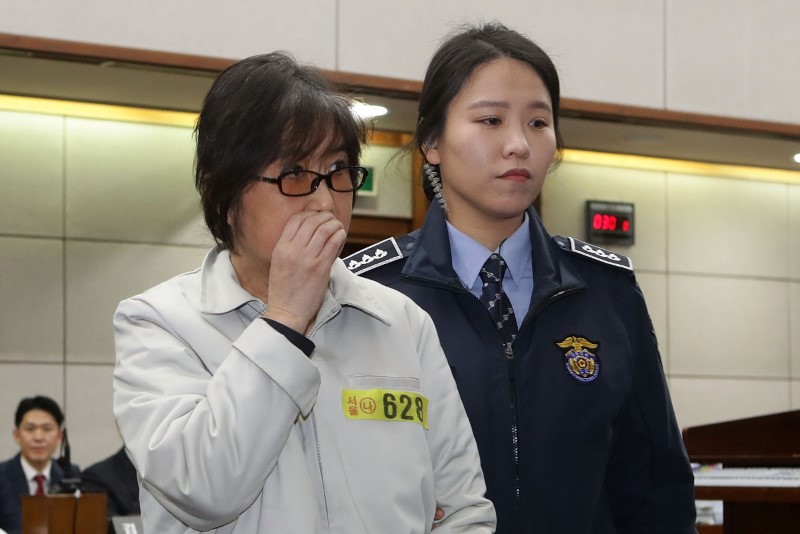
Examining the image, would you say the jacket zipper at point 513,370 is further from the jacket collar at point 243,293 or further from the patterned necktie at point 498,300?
the jacket collar at point 243,293

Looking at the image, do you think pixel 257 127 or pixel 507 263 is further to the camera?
pixel 507 263

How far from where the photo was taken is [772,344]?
802 cm

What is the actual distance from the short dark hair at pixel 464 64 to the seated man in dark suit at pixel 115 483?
3.49m

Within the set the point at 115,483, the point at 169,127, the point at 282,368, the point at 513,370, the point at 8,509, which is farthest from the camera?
the point at 169,127

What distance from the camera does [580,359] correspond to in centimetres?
192

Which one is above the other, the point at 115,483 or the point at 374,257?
the point at 374,257

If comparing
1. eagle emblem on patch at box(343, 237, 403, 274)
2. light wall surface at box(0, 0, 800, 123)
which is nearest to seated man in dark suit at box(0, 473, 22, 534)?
light wall surface at box(0, 0, 800, 123)

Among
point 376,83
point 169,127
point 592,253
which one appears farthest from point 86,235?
point 592,253

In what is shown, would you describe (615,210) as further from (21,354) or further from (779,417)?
(779,417)

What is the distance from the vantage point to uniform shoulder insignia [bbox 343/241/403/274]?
1.98 meters

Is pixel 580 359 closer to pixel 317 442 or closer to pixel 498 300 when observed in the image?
pixel 498 300

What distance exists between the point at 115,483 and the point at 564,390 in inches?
148

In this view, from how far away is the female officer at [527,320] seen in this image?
185 cm

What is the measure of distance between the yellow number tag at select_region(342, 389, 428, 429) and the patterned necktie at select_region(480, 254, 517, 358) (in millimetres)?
409
